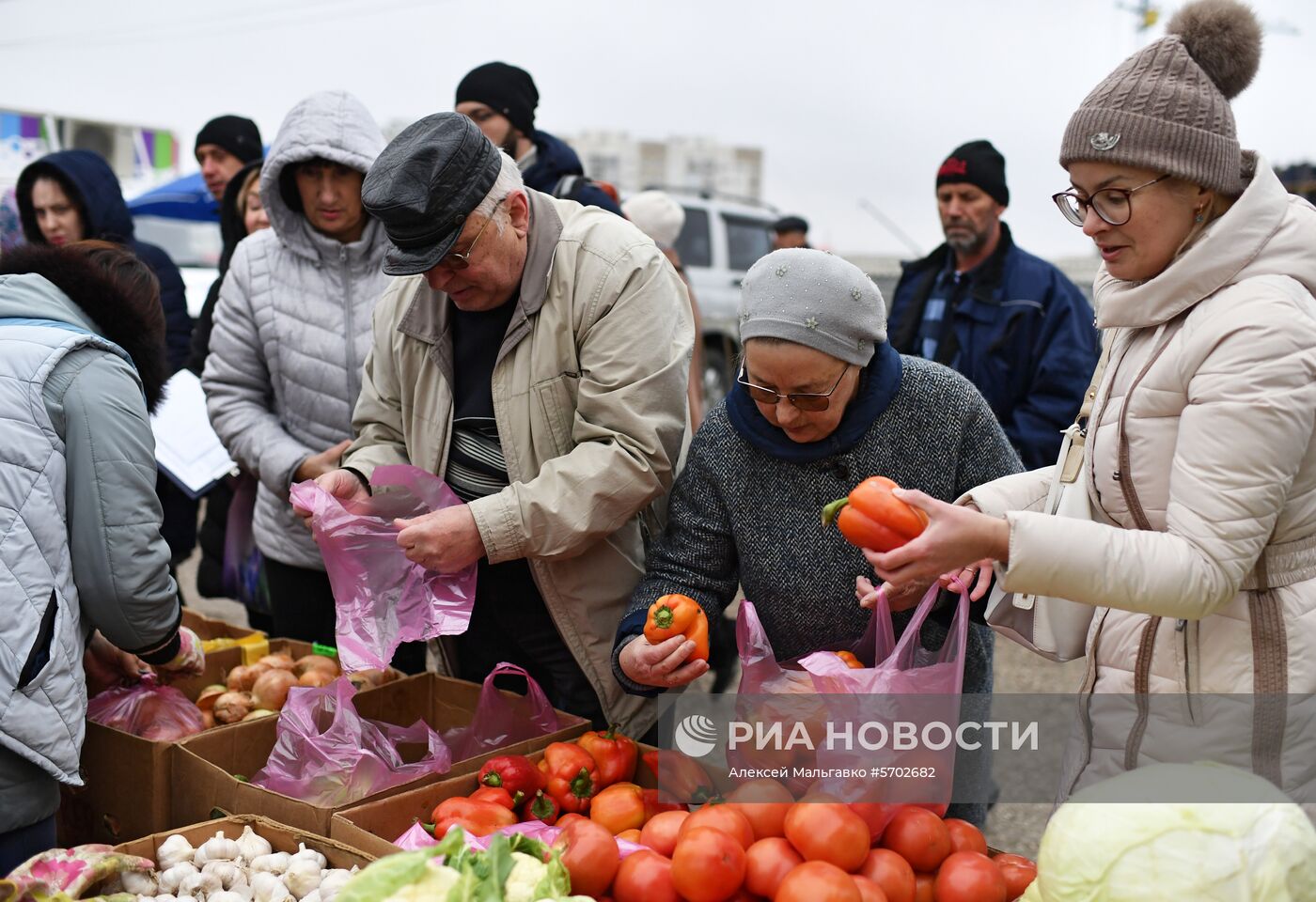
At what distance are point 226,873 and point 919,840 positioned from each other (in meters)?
1.16

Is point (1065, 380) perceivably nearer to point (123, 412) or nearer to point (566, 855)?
point (566, 855)

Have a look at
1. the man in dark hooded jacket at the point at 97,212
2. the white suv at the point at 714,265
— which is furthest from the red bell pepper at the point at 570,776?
the white suv at the point at 714,265

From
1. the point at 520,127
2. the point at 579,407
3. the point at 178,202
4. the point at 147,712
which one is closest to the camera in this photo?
the point at 579,407

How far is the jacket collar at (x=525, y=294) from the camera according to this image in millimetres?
2494

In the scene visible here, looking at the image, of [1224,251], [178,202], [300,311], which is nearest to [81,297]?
[300,311]

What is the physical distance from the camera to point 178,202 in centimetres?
1026

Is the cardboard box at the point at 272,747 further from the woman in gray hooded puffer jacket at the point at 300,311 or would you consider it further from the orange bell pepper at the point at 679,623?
the woman in gray hooded puffer jacket at the point at 300,311

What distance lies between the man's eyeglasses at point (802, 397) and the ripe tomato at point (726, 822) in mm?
745

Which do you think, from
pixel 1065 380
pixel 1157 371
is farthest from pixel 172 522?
pixel 1157 371

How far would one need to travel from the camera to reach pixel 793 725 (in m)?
2.04

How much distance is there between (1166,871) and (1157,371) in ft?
2.26

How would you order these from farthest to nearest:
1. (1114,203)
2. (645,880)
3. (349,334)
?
(349,334), (645,880), (1114,203)

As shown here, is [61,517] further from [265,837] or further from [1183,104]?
[1183,104]

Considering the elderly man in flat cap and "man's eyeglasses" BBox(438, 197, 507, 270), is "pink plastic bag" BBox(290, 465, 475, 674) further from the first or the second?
"man's eyeglasses" BBox(438, 197, 507, 270)
